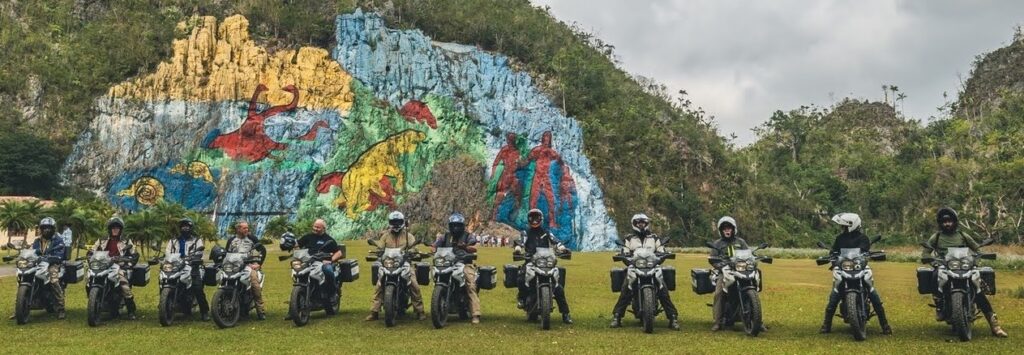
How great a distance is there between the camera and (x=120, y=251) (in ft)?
41.3

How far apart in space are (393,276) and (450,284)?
940 millimetres

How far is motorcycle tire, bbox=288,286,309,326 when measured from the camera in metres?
11.7

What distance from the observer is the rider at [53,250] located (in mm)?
12438

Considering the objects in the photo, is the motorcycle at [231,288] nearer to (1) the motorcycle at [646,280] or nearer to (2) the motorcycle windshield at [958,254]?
(1) the motorcycle at [646,280]

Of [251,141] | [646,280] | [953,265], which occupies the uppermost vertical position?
[251,141]

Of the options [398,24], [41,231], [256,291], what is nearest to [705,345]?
[256,291]

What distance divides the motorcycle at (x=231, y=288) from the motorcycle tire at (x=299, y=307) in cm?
89

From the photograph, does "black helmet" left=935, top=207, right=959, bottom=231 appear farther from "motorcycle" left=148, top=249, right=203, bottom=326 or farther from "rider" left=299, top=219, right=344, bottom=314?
"motorcycle" left=148, top=249, right=203, bottom=326

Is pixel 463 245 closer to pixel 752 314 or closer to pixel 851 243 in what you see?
pixel 752 314

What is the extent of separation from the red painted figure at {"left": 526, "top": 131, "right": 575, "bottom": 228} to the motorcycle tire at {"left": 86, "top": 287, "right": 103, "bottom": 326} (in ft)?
144

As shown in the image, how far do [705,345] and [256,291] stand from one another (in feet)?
24.3

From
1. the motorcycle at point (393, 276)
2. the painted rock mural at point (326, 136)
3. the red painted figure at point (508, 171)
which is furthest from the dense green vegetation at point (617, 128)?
the motorcycle at point (393, 276)

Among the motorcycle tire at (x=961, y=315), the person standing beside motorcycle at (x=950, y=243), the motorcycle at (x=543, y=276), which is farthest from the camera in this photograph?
the motorcycle at (x=543, y=276)

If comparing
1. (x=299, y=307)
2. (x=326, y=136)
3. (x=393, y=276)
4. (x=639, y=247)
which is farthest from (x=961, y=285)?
(x=326, y=136)
